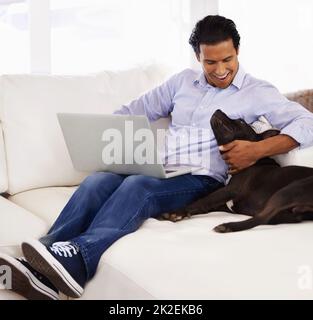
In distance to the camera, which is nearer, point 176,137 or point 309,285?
point 309,285

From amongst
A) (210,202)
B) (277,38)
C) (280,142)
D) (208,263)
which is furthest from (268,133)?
(277,38)

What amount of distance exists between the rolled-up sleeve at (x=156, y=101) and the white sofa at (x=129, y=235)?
10 cm

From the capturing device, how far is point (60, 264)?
1.49m

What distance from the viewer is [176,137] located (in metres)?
2.15

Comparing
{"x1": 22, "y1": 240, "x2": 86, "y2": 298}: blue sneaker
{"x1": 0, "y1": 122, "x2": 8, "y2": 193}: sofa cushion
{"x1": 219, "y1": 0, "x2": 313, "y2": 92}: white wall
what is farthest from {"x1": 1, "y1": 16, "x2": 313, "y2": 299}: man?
{"x1": 219, "y1": 0, "x2": 313, "y2": 92}: white wall

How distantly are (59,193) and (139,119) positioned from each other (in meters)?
0.69

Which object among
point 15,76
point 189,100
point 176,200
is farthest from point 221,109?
point 15,76

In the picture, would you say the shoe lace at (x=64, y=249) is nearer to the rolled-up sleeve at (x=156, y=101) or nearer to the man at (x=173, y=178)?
the man at (x=173, y=178)

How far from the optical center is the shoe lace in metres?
1.52

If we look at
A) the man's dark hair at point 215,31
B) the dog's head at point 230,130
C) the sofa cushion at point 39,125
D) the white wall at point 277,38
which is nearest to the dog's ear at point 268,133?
the dog's head at point 230,130

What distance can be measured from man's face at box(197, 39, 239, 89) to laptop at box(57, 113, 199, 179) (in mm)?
360
